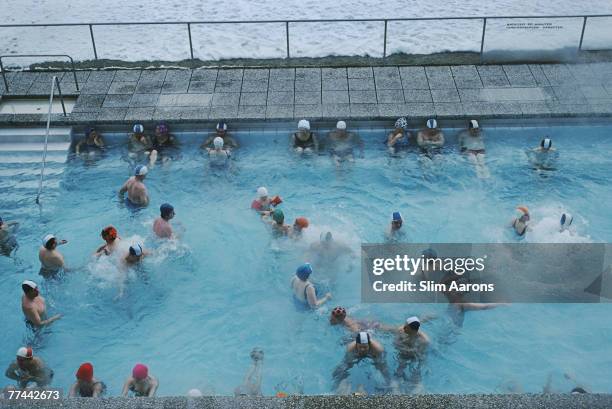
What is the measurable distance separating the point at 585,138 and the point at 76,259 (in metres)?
10.1

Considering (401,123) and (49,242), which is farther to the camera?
(401,123)

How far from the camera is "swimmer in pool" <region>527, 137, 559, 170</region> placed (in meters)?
12.4

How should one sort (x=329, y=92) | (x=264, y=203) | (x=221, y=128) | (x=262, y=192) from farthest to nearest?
(x=329, y=92) → (x=221, y=128) → (x=264, y=203) → (x=262, y=192)

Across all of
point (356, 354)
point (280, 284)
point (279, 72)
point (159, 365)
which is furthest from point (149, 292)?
point (279, 72)

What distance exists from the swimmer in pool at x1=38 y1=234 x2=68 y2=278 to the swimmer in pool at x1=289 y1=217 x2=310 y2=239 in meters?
3.73

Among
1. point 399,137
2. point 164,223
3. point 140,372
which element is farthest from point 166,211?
point 399,137

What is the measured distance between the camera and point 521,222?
1072 cm

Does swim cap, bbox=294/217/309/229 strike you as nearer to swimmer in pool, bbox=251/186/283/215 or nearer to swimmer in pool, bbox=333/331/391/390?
swimmer in pool, bbox=251/186/283/215

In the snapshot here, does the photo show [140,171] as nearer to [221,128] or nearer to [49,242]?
[221,128]

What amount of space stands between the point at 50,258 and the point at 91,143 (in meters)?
3.67

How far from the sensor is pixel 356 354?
28.4 ft

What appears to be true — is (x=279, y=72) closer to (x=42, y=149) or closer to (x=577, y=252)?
(x=42, y=149)

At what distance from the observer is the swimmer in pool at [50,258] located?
32.8ft

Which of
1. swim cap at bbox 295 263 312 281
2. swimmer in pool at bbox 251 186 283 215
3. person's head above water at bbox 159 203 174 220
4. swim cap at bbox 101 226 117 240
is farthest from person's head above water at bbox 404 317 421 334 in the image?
swim cap at bbox 101 226 117 240
